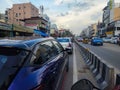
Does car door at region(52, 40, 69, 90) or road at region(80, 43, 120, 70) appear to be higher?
car door at region(52, 40, 69, 90)

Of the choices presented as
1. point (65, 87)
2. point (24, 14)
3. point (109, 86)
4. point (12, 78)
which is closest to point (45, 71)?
point (12, 78)

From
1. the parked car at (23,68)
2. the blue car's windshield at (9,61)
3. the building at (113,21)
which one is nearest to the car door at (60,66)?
the parked car at (23,68)

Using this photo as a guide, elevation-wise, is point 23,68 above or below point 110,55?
above

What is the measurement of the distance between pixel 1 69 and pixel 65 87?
458 cm

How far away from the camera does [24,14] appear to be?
419 feet

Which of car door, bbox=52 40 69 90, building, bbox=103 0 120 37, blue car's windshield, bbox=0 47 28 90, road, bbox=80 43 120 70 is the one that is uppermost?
building, bbox=103 0 120 37

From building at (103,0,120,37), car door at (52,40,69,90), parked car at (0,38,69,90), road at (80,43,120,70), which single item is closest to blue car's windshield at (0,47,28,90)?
parked car at (0,38,69,90)

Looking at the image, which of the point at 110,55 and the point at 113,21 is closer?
the point at 110,55

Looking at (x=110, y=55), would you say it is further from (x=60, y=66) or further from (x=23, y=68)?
(x=23, y=68)

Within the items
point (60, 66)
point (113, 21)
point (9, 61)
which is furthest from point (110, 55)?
point (113, 21)

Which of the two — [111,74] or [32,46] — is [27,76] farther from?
[111,74]

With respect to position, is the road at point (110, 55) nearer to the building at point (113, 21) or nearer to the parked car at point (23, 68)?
the parked car at point (23, 68)

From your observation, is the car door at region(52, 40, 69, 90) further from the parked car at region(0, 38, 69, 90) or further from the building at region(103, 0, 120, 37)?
the building at region(103, 0, 120, 37)

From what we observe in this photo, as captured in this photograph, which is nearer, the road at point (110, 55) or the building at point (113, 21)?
the road at point (110, 55)
